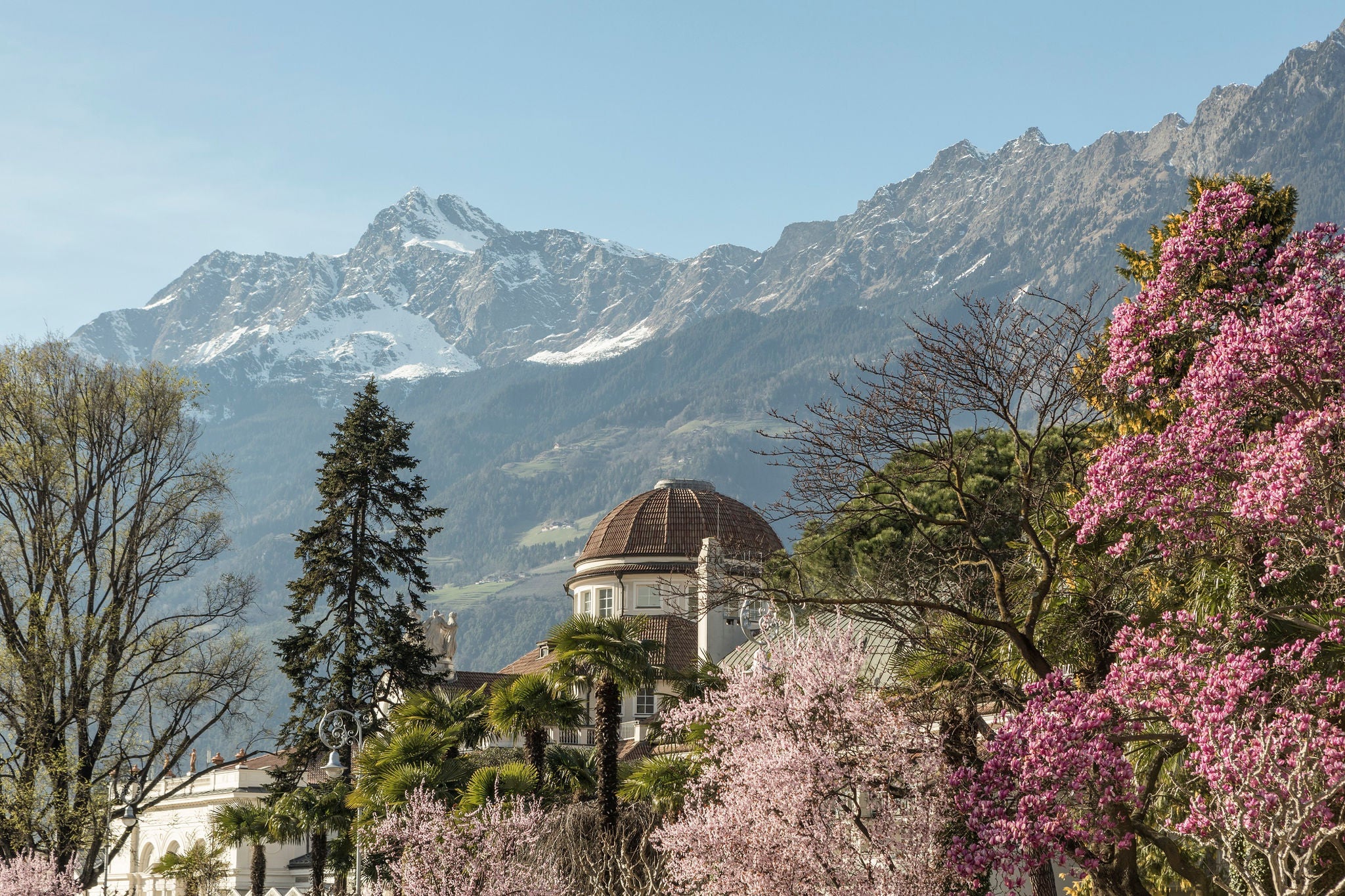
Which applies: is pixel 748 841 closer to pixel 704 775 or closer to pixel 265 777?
pixel 704 775

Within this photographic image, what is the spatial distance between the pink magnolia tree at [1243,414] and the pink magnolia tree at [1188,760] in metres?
1.06

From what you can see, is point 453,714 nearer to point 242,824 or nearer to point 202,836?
point 242,824

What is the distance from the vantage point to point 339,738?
3762 cm

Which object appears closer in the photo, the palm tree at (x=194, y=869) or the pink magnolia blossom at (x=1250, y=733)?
the pink magnolia blossom at (x=1250, y=733)

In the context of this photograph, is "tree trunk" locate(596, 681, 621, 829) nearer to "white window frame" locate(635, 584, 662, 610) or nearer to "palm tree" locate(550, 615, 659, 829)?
"palm tree" locate(550, 615, 659, 829)

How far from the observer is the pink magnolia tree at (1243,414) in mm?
12812

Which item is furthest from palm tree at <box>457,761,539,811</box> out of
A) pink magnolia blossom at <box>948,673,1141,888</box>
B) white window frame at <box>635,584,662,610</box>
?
white window frame at <box>635,584,662,610</box>

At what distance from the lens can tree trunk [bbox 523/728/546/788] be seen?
29484 millimetres

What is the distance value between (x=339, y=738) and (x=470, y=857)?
15.2 m

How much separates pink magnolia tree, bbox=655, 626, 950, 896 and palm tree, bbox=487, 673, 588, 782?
37.3 feet

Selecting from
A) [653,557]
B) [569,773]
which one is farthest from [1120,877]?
[653,557]

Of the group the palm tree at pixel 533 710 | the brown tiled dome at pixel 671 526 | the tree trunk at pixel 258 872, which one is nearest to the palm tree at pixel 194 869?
the tree trunk at pixel 258 872

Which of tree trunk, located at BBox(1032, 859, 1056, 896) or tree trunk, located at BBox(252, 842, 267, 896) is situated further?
tree trunk, located at BBox(252, 842, 267, 896)

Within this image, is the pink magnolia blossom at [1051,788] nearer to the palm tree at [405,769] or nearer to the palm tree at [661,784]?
the palm tree at [661,784]
